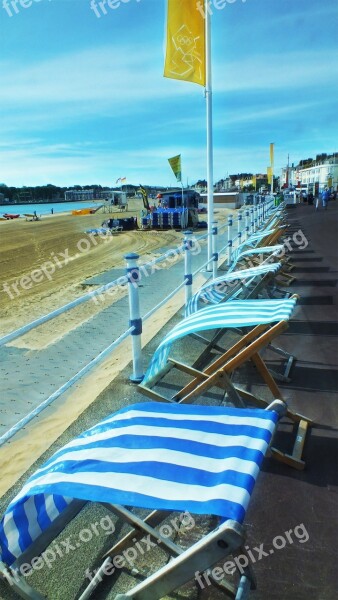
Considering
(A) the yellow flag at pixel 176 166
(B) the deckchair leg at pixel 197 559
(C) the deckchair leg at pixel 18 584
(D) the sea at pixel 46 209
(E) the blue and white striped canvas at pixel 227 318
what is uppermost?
(A) the yellow flag at pixel 176 166

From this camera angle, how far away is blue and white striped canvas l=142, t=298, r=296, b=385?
2.84 m

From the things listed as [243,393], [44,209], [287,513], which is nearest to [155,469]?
[287,513]

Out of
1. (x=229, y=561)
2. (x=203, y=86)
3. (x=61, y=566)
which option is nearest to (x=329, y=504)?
(x=229, y=561)

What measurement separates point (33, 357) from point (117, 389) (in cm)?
246

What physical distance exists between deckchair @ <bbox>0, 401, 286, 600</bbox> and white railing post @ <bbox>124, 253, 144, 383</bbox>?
1.74m

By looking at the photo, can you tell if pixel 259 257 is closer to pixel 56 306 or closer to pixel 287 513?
pixel 56 306

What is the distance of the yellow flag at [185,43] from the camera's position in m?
7.29

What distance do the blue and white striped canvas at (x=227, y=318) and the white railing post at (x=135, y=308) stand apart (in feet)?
1.63

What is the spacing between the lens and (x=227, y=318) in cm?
304

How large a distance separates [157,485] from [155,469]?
3.8 inches

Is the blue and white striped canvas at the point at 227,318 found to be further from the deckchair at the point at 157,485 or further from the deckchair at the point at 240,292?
the deckchair at the point at 157,485

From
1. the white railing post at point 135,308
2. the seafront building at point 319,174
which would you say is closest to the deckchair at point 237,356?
the white railing post at point 135,308

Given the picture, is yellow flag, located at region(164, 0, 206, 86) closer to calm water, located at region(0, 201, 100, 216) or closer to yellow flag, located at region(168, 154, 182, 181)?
yellow flag, located at region(168, 154, 182, 181)

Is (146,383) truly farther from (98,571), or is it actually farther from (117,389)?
(98,571)
